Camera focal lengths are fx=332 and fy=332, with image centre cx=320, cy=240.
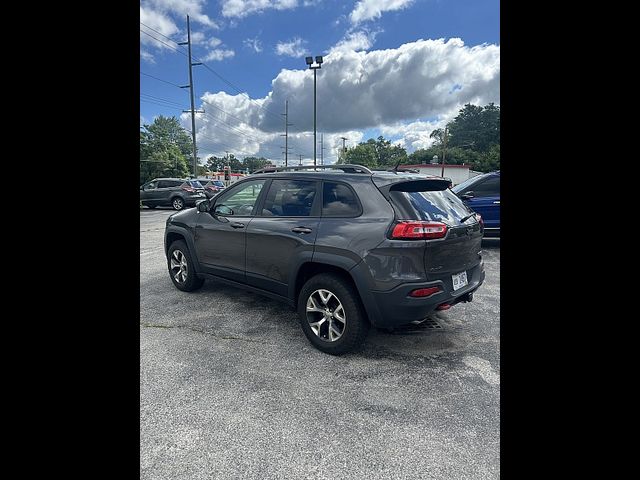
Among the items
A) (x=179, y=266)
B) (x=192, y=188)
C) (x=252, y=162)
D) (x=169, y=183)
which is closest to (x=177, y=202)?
(x=192, y=188)

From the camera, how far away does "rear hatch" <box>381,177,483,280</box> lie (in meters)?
2.62

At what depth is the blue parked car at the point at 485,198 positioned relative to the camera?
697 cm

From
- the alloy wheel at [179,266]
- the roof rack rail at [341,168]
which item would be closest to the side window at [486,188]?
the roof rack rail at [341,168]

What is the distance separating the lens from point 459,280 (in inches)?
112

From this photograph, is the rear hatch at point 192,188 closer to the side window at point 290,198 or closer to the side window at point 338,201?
the side window at point 290,198

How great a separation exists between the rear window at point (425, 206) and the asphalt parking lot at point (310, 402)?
4.11 ft

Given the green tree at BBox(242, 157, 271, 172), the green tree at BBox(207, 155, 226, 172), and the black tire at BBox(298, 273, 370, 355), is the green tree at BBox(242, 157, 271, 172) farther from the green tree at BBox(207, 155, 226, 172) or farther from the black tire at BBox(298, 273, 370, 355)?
the black tire at BBox(298, 273, 370, 355)

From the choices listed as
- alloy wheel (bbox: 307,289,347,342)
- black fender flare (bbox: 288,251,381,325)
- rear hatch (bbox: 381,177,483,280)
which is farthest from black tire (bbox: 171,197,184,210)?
rear hatch (bbox: 381,177,483,280)

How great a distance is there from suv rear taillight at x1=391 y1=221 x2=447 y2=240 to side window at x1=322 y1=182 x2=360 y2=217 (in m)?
0.41

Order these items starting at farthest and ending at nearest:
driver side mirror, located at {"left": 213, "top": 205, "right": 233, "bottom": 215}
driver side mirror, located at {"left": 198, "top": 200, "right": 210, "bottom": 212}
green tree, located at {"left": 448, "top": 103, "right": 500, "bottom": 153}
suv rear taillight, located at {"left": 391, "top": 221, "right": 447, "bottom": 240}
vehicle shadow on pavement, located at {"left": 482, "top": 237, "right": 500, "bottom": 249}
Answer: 1. green tree, located at {"left": 448, "top": 103, "right": 500, "bottom": 153}
2. vehicle shadow on pavement, located at {"left": 482, "top": 237, "right": 500, "bottom": 249}
3. driver side mirror, located at {"left": 198, "top": 200, "right": 210, "bottom": 212}
4. driver side mirror, located at {"left": 213, "top": 205, "right": 233, "bottom": 215}
5. suv rear taillight, located at {"left": 391, "top": 221, "right": 447, "bottom": 240}

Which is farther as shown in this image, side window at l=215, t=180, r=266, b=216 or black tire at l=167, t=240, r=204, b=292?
black tire at l=167, t=240, r=204, b=292

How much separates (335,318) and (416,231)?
1050 mm
